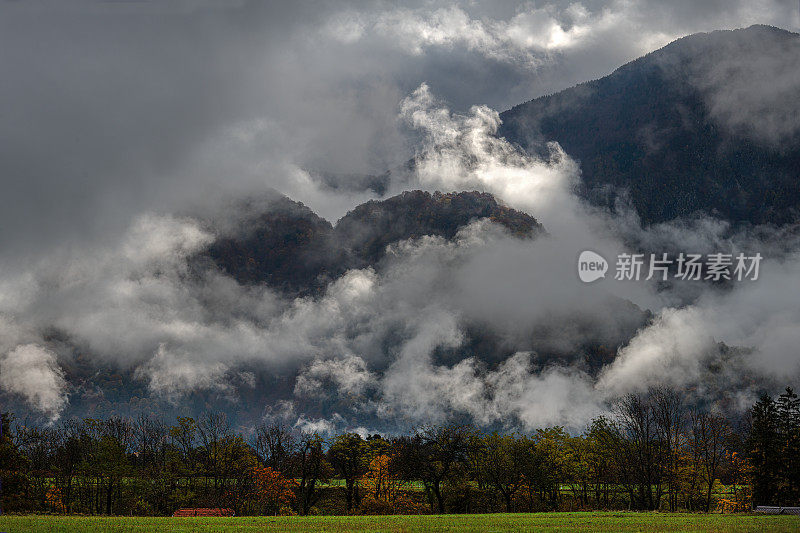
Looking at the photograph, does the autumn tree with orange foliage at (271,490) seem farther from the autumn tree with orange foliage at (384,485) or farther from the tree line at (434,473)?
the autumn tree with orange foliage at (384,485)

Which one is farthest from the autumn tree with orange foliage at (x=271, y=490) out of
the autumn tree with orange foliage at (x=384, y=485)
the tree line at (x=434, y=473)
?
the autumn tree with orange foliage at (x=384, y=485)

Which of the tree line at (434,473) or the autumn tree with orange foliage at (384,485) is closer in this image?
the tree line at (434,473)

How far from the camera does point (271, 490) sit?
9419cm

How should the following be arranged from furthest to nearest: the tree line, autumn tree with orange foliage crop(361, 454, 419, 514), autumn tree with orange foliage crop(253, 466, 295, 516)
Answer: autumn tree with orange foliage crop(361, 454, 419, 514) < autumn tree with orange foliage crop(253, 466, 295, 516) < the tree line

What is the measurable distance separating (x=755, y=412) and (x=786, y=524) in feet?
156

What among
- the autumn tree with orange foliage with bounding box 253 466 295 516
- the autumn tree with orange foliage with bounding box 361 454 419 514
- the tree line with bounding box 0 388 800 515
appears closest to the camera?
the tree line with bounding box 0 388 800 515

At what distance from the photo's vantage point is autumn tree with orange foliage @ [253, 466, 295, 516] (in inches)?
3605

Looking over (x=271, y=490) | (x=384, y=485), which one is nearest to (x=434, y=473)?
(x=384, y=485)

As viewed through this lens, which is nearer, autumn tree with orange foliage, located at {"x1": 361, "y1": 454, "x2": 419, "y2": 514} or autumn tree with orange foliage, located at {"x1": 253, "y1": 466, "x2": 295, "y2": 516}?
autumn tree with orange foliage, located at {"x1": 253, "y1": 466, "x2": 295, "y2": 516}

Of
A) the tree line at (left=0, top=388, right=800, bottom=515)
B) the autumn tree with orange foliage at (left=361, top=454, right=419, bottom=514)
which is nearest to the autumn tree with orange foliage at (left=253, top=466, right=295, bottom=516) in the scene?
the tree line at (left=0, top=388, right=800, bottom=515)

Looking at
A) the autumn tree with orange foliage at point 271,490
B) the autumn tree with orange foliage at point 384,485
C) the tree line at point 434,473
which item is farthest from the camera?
the autumn tree with orange foliage at point 384,485

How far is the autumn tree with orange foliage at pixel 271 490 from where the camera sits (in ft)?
300

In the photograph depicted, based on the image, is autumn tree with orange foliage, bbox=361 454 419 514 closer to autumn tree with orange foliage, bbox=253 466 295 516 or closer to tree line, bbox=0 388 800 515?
tree line, bbox=0 388 800 515

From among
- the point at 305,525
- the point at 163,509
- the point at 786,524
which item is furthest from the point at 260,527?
the point at 163,509
